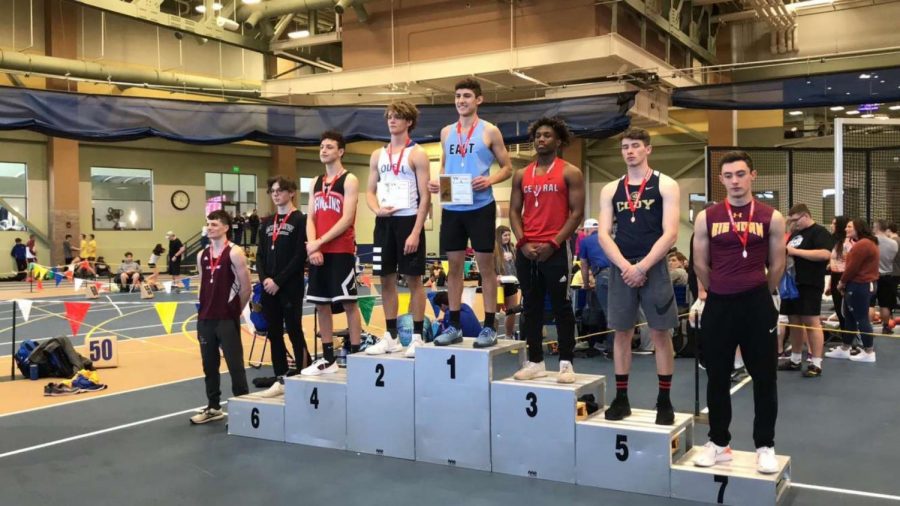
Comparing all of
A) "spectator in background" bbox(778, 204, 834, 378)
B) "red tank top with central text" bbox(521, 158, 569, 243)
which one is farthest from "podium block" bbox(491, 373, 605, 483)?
"spectator in background" bbox(778, 204, 834, 378)

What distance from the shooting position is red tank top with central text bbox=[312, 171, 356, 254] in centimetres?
545

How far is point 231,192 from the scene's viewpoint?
2734cm

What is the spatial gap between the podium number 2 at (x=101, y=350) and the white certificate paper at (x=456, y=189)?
542 cm

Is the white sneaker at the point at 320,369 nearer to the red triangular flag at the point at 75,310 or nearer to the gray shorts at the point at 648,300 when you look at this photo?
the gray shorts at the point at 648,300

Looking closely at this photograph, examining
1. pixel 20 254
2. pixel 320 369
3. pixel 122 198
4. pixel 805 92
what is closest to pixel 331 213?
pixel 320 369

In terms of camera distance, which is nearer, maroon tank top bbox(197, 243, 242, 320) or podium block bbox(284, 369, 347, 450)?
podium block bbox(284, 369, 347, 450)

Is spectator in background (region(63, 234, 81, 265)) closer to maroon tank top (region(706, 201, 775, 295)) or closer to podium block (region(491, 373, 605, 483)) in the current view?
podium block (region(491, 373, 605, 483))

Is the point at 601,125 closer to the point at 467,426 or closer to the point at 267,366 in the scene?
the point at 267,366

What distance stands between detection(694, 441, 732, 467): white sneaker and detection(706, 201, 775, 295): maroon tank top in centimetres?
89

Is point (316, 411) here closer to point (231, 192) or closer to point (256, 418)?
point (256, 418)

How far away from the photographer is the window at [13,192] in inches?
871

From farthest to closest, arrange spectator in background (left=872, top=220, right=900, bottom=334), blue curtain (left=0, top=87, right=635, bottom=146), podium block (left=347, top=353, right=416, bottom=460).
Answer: spectator in background (left=872, top=220, right=900, bottom=334), blue curtain (left=0, top=87, right=635, bottom=146), podium block (left=347, top=353, right=416, bottom=460)

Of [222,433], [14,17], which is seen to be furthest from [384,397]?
[14,17]

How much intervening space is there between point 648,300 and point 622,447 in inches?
34.1
